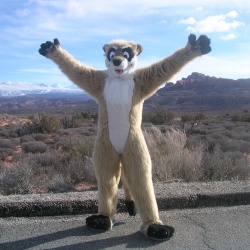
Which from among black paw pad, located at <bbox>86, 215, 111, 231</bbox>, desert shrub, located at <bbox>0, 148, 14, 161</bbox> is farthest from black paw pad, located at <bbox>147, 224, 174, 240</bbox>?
desert shrub, located at <bbox>0, 148, 14, 161</bbox>

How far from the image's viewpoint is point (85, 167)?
313 inches

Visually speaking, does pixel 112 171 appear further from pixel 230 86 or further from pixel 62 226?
pixel 230 86

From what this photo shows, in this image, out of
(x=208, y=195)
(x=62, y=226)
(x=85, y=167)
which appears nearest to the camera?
(x=62, y=226)

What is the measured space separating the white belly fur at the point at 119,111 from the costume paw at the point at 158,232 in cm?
89

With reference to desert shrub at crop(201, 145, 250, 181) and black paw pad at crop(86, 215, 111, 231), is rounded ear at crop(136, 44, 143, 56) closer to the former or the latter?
black paw pad at crop(86, 215, 111, 231)

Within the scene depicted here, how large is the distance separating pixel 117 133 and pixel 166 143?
15.5 feet

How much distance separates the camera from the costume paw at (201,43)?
12.7 feet

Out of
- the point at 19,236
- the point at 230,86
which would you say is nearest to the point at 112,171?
the point at 19,236

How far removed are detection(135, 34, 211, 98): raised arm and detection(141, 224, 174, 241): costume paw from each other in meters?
1.45

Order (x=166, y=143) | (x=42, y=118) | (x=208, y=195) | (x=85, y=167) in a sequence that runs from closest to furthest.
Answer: (x=208, y=195) < (x=85, y=167) < (x=166, y=143) < (x=42, y=118)

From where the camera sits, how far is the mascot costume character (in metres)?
3.96

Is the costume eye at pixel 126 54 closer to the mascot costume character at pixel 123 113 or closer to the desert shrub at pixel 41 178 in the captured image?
the mascot costume character at pixel 123 113

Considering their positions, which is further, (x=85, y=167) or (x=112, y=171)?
(x=85, y=167)

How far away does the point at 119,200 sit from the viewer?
15.5ft
